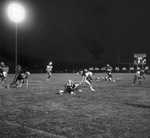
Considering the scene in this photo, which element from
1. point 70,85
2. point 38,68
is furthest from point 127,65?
point 70,85

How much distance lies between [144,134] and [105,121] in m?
1.44

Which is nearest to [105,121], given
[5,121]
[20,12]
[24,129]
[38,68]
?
[24,129]

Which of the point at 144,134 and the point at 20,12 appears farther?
the point at 20,12

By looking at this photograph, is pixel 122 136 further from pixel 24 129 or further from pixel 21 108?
pixel 21 108

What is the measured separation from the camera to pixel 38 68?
62.4 m

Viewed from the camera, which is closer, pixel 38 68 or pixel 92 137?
pixel 92 137

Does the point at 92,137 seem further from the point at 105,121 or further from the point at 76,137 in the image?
the point at 105,121

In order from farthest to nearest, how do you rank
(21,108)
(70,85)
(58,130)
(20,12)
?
(20,12) < (70,85) < (21,108) < (58,130)

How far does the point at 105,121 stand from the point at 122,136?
139 centimetres

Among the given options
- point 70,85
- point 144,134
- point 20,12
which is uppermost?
point 20,12

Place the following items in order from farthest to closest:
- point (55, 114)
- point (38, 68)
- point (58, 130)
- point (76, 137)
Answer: point (38, 68) < point (55, 114) < point (58, 130) < point (76, 137)

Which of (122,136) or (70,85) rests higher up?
(70,85)

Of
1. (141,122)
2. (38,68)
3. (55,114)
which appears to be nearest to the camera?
(141,122)

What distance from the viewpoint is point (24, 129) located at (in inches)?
208
